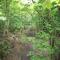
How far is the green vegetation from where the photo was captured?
1013cm

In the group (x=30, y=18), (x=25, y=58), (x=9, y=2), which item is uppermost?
(x=9, y=2)

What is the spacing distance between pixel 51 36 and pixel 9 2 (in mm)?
2780

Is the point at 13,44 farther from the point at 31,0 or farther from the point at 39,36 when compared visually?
the point at 31,0

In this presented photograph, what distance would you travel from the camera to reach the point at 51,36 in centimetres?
1020

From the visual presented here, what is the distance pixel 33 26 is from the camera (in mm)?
11516

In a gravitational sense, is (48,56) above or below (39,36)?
below

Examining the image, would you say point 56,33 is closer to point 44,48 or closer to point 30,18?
point 44,48

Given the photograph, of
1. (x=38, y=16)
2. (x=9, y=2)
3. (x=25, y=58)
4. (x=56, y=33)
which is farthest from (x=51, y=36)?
(x=9, y=2)

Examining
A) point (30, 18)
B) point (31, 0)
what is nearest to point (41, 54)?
point (30, 18)

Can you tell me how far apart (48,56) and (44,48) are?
21.5 inches

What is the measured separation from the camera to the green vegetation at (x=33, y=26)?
10.1 m

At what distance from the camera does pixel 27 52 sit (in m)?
11.3

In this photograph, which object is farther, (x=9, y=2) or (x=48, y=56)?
(x=9, y=2)

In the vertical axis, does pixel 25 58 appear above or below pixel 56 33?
below
